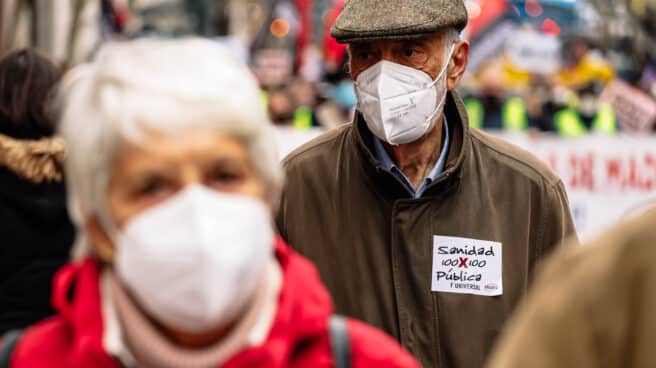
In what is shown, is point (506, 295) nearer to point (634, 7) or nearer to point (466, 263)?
point (466, 263)

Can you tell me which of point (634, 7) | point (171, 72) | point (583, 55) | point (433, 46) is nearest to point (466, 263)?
point (433, 46)

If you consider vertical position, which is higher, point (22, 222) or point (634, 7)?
point (22, 222)

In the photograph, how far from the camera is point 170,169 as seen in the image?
2082 millimetres

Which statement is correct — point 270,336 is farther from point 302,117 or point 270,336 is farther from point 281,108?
point 302,117

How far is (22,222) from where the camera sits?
3803 mm

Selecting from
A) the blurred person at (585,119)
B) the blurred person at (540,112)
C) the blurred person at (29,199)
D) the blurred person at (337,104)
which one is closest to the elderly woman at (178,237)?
the blurred person at (29,199)

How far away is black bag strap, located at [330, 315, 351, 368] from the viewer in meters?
2.21

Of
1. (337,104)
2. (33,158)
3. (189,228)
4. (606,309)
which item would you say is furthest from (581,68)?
(606,309)

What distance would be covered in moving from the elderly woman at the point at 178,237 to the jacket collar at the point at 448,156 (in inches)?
61.4

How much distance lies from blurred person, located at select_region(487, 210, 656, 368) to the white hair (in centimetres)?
82

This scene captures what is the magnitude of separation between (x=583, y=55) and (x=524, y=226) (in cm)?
1537

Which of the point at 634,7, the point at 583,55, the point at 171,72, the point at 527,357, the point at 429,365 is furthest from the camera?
the point at 634,7

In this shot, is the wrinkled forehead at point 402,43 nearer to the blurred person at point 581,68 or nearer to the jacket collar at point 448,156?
the jacket collar at point 448,156

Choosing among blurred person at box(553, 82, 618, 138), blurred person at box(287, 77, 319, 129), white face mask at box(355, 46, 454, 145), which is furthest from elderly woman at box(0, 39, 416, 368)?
blurred person at box(553, 82, 618, 138)
